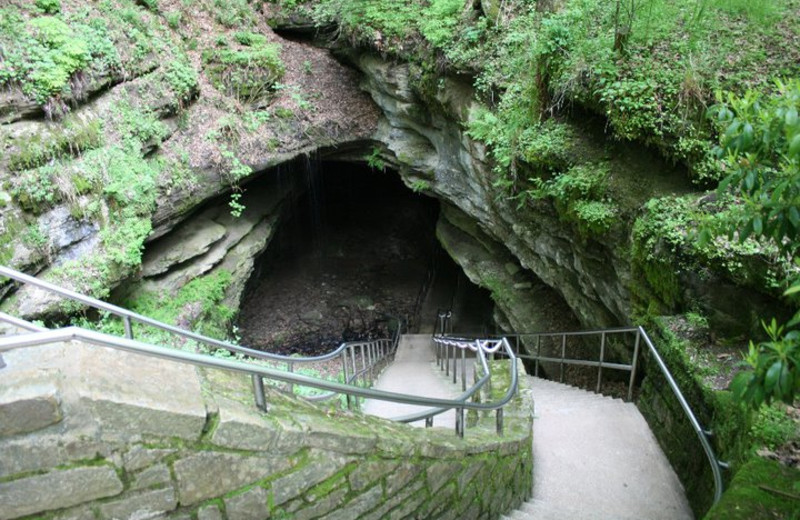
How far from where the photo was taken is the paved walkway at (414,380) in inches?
231

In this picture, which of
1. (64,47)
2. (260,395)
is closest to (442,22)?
(64,47)

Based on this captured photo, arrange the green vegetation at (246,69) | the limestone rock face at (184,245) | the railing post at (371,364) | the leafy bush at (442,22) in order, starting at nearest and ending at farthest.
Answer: the railing post at (371,364) < the leafy bush at (442,22) < the limestone rock face at (184,245) < the green vegetation at (246,69)

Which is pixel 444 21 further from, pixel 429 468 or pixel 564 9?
pixel 429 468

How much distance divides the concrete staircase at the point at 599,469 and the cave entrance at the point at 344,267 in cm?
785

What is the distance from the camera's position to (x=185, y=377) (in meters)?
1.99

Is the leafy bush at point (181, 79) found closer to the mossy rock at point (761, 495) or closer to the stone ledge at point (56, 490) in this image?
the stone ledge at point (56, 490)

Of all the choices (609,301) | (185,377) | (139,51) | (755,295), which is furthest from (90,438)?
(139,51)

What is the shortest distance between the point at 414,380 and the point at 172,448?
6.36 m

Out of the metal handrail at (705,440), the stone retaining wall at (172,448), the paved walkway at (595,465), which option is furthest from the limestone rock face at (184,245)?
the metal handrail at (705,440)

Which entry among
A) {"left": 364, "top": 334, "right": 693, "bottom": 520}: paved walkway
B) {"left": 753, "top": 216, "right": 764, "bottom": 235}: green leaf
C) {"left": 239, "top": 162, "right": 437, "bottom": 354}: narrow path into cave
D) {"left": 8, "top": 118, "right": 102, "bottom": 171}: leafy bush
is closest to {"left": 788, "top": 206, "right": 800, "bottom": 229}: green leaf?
{"left": 753, "top": 216, "right": 764, "bottom": 235}: green leaf

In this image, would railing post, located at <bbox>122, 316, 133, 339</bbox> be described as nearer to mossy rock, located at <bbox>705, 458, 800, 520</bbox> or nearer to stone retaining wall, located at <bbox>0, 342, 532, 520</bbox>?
stone retaining wall, located at <bbox>0, 342, 532, 520</bbox>

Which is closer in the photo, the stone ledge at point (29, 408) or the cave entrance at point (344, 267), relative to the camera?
the stone ledge at point (29, 408)

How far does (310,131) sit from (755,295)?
872 cm

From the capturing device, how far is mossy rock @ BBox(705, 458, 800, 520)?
2.29 m
